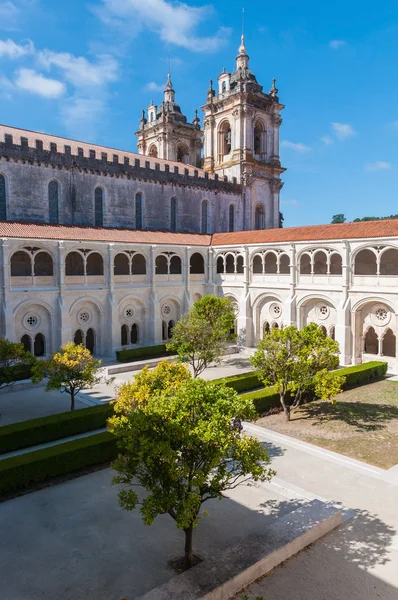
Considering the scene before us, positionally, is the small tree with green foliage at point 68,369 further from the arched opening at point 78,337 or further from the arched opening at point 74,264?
the arched opening at point 74,264

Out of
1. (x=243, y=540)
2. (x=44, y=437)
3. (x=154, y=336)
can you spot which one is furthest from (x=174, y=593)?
(x=154, y=336)

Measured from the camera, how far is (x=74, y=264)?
1356 inches

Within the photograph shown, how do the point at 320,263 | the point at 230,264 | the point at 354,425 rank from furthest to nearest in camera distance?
the point at 230,264
the point at 320,263
the point at 354,425

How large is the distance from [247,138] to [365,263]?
790 inches

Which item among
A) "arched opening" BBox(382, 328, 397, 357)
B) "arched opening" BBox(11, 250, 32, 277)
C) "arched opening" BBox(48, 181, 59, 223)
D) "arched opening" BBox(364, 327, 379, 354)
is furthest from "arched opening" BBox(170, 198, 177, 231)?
"arched opening" BBox(382, 328, 397, 357)

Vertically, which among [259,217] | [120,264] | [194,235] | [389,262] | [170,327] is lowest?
[170,327]

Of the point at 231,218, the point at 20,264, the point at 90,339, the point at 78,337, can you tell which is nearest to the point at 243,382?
the point at 90,339

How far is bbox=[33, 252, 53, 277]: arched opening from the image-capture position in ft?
109

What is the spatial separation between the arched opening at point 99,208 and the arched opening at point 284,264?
15.6m

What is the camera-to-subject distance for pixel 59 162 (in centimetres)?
3409

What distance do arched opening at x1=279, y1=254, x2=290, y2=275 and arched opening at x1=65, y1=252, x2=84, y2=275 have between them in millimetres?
16128

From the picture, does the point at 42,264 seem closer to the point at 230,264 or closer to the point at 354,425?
the point at 230,264

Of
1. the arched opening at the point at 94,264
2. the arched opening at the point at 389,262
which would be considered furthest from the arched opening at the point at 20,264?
the arched opening at the point at 389,262

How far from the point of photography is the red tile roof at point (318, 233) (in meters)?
29.0
